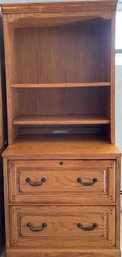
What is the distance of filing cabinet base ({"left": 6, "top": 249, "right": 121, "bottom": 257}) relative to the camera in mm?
1809

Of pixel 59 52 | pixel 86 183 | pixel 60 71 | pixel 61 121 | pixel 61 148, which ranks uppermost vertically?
pixel 59 52

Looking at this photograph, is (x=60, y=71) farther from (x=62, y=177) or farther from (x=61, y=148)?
(x=62, y=177)

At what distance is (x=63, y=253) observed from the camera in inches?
71.4

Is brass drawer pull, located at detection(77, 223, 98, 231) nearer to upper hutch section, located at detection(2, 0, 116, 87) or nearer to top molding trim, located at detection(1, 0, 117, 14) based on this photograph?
upper hutch section, located at detection(2, 0, 116, 87)

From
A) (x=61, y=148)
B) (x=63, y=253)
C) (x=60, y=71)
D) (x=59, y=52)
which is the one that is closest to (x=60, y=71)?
(x=60, y=71)

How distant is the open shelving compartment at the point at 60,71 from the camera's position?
2168 mm

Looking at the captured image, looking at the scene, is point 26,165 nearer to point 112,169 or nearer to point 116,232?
point 112,169

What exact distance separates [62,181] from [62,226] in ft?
0.90

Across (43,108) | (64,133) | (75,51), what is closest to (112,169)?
(64,133)

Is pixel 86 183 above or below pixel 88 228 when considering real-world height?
above

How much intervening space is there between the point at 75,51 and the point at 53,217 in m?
1.17

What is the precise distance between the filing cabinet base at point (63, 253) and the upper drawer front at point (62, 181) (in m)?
0.31

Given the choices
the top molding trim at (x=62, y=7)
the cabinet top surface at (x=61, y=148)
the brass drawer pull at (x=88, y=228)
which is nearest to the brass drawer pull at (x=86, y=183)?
the cabinet top surface at (x=61, y=148)

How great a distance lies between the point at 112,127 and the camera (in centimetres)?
193
